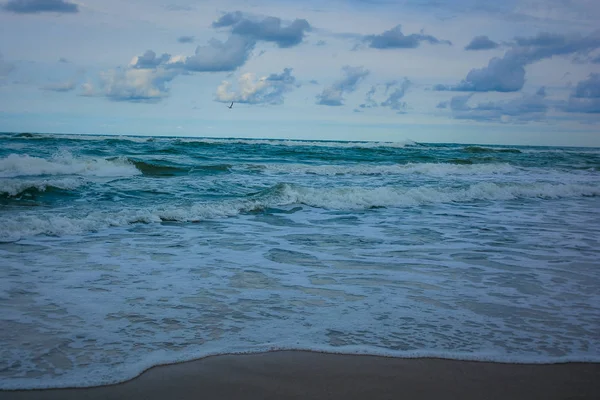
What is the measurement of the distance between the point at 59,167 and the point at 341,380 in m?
16.4

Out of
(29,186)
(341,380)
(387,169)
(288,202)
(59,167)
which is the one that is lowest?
(341,380)

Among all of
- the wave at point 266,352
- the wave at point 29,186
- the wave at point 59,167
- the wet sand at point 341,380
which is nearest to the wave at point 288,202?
the wave at point 29,186

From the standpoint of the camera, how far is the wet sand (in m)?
2.91

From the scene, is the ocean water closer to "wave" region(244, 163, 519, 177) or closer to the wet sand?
the wet sand

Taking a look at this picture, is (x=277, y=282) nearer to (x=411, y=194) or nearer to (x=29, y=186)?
(x=411, y=194)

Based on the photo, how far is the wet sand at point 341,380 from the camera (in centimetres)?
291

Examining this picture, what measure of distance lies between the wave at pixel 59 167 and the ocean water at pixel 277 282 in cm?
533

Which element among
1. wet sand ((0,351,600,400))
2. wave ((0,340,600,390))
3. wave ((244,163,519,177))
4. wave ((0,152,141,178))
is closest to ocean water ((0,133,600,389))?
wave ((0,340,600,390))

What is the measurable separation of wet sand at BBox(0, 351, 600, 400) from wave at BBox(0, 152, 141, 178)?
15.0m

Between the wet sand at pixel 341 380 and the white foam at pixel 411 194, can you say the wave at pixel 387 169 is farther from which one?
the wet sand at pixel 341 380

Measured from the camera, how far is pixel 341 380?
3.10 metres

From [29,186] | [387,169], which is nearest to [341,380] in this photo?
[29,186]

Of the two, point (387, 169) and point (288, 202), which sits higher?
point (387, 169)

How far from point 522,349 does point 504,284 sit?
72.9 inches
